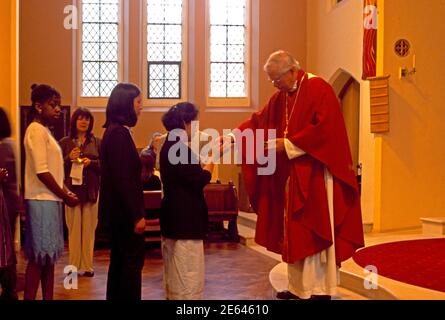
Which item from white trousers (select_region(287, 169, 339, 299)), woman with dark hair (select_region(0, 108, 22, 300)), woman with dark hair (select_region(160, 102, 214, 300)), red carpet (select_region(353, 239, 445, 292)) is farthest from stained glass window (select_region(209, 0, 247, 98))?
woman with dark hair (select_region(160, 102, 214, 300))

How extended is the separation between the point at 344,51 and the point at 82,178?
21.4 ft

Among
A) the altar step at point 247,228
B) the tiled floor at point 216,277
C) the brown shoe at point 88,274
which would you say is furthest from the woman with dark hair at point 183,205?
the altar step at point 247,228

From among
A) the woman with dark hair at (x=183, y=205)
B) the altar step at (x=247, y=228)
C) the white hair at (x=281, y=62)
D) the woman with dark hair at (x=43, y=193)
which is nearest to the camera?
the woman with dark hair at (x=183, y=205)

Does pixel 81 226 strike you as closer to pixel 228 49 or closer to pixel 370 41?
pixel 370 41

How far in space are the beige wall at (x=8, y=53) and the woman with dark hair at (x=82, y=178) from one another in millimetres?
2067

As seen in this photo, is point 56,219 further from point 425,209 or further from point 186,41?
point 186,41

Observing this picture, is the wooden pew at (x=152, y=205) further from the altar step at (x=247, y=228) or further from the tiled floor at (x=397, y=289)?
the tiled floor at (x=397, y=289)

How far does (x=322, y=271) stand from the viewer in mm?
4562

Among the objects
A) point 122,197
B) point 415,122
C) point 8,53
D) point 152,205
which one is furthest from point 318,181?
point 415,122

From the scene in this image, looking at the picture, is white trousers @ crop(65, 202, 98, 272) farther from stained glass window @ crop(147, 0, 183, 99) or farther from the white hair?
stained glass window @ crop(147, 0, 183, 99)

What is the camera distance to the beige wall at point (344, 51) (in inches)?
385

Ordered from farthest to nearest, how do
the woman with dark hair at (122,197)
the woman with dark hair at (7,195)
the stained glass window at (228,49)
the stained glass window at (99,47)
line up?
the stained glass window at (228,49) → the stained glass window at (99,47) → the woman with dark hair at (7,195) → the woman with dark hair at (122,197)

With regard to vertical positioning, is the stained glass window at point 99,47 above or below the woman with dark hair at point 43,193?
above
